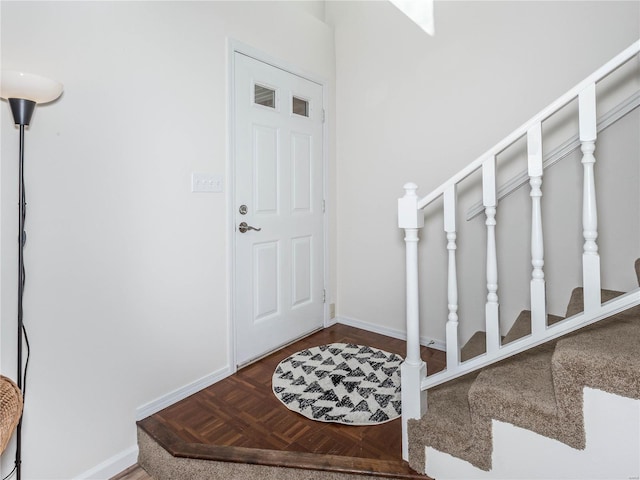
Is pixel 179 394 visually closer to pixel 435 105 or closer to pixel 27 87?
pixel 27 87

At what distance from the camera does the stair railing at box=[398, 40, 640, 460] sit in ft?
3.68

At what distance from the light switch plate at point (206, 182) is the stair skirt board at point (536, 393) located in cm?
153

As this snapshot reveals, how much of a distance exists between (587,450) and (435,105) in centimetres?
209

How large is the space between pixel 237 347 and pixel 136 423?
26.3 inches

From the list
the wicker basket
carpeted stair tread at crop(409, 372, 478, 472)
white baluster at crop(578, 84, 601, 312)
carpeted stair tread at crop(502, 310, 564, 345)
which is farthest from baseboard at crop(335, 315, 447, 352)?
the wicker basket

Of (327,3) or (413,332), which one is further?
(327,3)

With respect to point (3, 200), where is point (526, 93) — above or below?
above

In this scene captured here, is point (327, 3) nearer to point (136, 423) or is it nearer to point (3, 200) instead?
point (3, 200)

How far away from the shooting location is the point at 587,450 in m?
1.10

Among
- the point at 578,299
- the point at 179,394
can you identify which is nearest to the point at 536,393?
the point at 578,299

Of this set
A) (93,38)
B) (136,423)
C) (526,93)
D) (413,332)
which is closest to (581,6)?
(526,93)

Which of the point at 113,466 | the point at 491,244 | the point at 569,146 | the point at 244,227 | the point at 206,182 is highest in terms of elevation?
the point at 569,146

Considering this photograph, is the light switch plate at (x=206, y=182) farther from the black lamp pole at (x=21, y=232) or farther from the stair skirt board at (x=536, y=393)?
the stair skirt board at (x=536, y=393)

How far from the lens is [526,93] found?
218 centimetres
